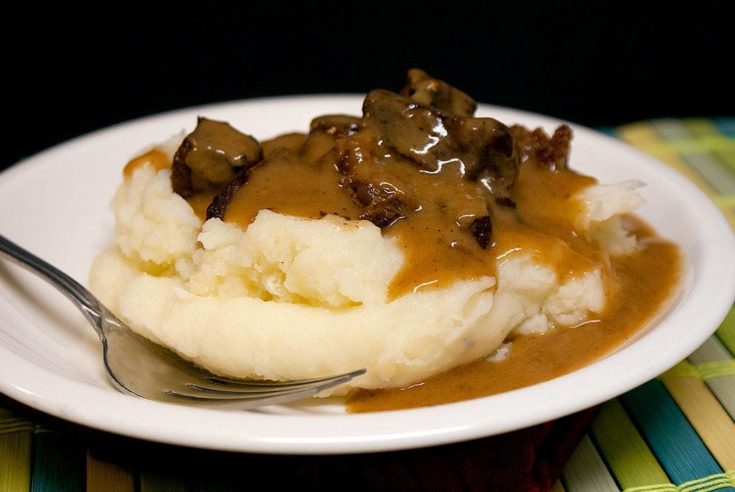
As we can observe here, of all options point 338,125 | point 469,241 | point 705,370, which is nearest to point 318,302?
point 469,241

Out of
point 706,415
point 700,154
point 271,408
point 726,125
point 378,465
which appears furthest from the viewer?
point 726,125

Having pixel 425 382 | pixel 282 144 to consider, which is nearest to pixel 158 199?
pixel 282 144

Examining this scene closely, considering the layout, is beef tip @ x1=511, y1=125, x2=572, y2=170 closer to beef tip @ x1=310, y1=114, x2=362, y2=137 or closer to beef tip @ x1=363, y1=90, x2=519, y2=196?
beef tip @ x1=363, y1=90, x2=519, y2=196

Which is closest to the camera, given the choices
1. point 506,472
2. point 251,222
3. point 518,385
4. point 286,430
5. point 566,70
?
point 286,430

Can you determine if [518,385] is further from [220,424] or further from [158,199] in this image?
[158,199]

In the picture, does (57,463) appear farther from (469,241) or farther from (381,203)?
(469,241)

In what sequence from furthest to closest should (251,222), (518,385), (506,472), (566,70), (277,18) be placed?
(566,70) → (277,18) → (251,222) → (518,385) → (506,472)

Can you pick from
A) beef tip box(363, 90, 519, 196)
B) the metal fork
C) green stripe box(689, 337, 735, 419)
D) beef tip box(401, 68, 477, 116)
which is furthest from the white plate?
beef tip box(401, 68, 477, 116)
